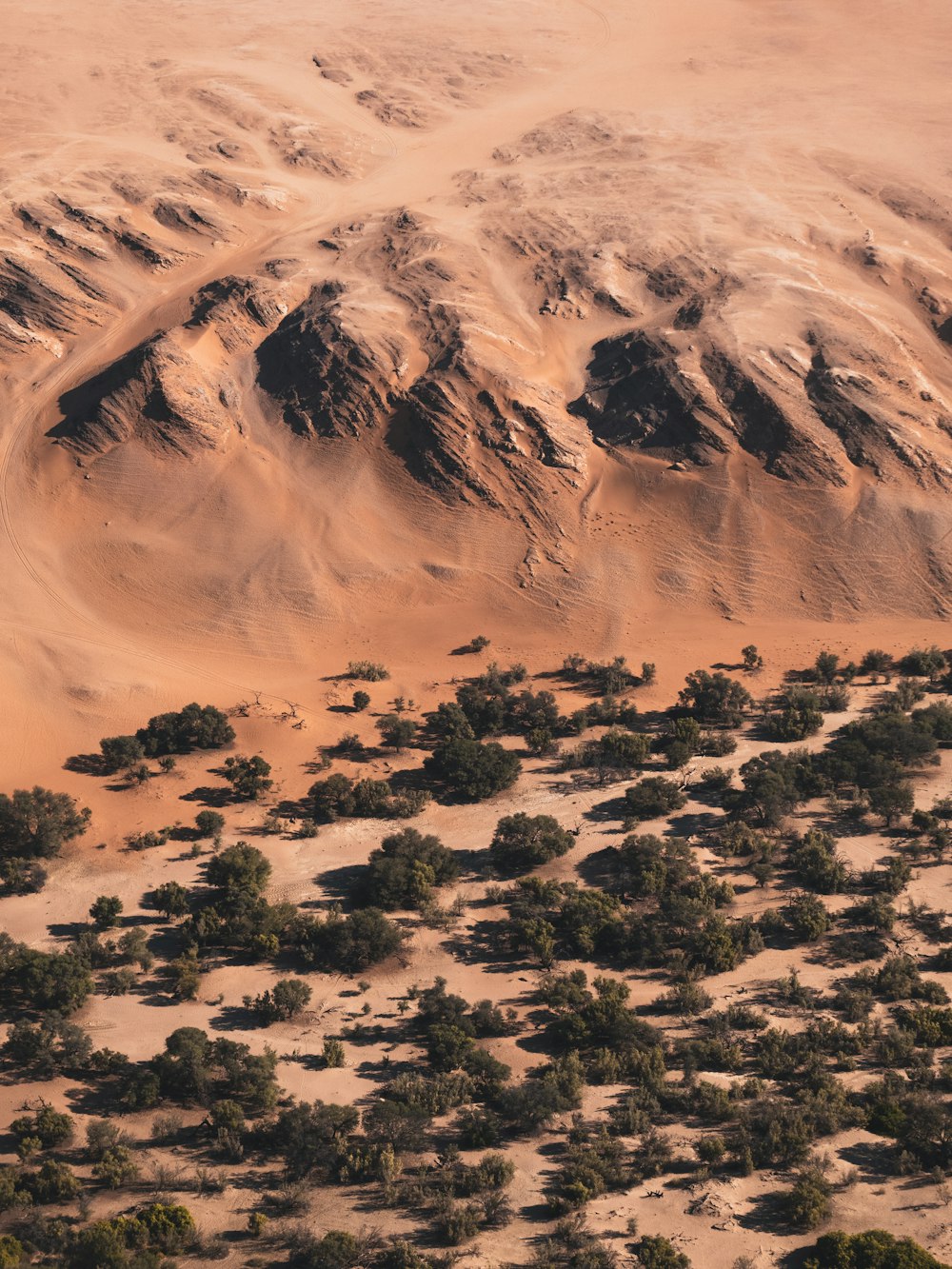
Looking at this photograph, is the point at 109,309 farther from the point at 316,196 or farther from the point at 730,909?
the point at 730,909

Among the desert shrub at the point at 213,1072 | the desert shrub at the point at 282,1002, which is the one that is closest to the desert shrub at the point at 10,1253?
the desert shrub at the point at 213,1072

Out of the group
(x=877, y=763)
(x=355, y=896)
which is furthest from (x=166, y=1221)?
(x=877, y=763)

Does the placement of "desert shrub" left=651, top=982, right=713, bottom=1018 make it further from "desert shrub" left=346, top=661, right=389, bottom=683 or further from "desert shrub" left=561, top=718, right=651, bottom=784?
"desert shrub" left=346, top=661, right=389, bottom=683

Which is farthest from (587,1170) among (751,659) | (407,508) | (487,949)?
(407,508)

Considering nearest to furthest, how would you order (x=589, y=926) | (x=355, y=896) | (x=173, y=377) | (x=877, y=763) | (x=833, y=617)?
(x=589, y=926)
(x=355, y=896)
(x=877, y=763)
(x=833, y=617)
(x=173, y=377)

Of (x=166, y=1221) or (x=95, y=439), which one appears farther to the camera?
(x=95, y=439)

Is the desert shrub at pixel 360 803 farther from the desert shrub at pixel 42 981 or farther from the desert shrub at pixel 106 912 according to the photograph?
the desert shrub at pixel 42 981
